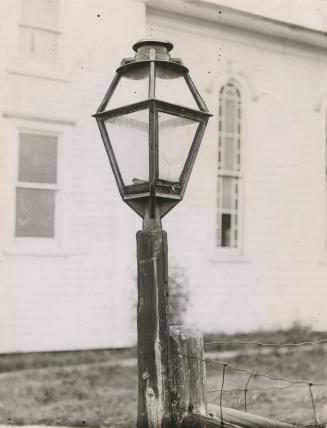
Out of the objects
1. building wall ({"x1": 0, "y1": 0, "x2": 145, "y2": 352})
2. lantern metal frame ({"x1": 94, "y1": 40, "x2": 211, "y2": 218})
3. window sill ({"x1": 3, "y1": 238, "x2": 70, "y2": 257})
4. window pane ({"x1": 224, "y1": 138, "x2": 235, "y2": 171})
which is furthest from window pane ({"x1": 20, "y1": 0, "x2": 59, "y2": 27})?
lantern metal frame ({"x1": 94, "y1": 40, "x2": 211, "y2": 218})

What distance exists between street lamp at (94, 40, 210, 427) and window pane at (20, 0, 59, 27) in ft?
13.3

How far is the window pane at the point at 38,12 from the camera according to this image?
6.25 metres

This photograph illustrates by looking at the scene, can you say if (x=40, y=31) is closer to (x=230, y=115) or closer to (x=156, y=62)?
(x=230, y=115)

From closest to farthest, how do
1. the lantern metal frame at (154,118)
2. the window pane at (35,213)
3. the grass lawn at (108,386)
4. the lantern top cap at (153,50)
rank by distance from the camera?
the lantern metal frame at (154,118) < the lantern top cap at (153,50) < the grass lawn at (108,386) < the window pane at (35,213)

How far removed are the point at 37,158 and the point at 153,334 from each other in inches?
162

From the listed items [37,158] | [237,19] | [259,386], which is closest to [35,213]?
[37,158]

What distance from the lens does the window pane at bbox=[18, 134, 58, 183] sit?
619 cm

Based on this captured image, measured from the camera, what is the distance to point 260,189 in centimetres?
789

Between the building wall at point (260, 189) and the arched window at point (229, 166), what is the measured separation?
3.5 inches

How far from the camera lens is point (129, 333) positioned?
6.69 meters

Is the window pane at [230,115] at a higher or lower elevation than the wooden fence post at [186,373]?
higher

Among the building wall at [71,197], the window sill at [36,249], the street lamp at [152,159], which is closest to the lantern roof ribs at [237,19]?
the building wall at [71,197]

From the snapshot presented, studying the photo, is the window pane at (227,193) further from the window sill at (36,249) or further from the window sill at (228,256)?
the window sill at (36,249)

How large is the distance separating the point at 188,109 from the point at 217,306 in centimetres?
517
